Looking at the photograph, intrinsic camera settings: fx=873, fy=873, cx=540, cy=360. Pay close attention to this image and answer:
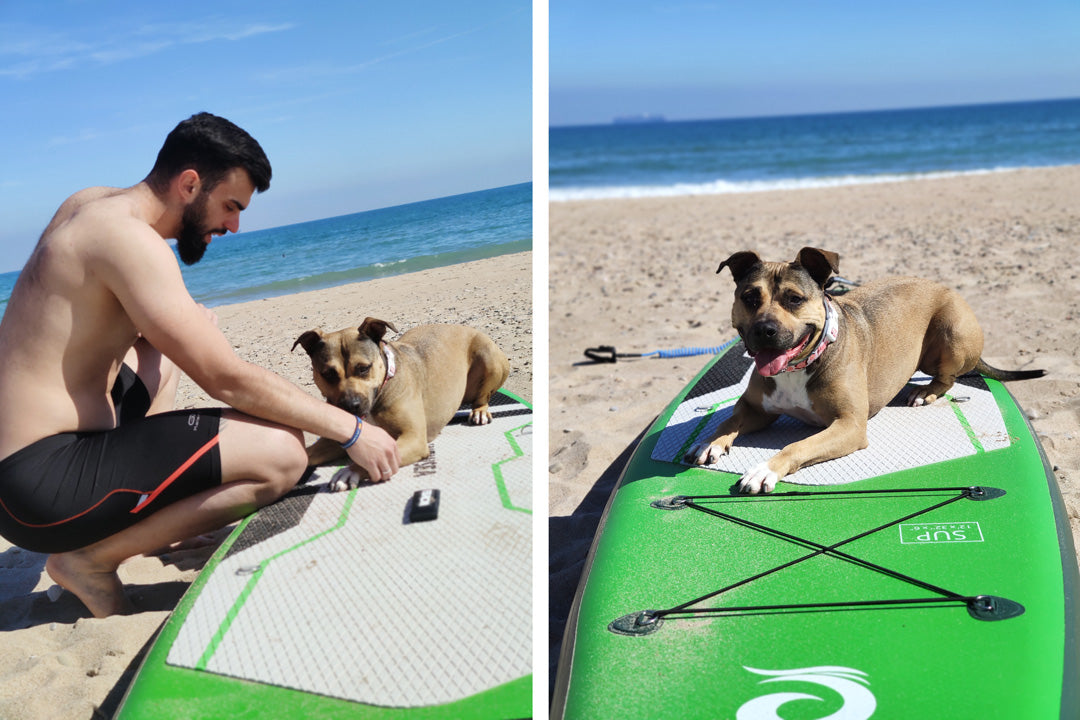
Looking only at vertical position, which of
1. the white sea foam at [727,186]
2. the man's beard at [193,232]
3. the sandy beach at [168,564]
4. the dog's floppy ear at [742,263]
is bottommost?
the sandy beach at [168,564]

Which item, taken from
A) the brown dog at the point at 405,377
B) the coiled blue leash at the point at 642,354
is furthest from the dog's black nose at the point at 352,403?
the coiled blue leash at the point at 642,354

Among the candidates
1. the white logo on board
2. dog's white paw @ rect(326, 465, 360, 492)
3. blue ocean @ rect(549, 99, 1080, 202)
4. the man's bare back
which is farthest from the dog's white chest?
blue ocean @ rect(549, 99, 1080, 202)

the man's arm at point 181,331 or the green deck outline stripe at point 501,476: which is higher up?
the man's arm at point 181,331

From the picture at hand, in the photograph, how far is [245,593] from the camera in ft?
8.89

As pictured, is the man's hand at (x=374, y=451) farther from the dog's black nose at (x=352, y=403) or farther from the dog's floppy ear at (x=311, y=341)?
the dog's floppy ear at (x=311, y=341)

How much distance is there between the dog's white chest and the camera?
3.84m

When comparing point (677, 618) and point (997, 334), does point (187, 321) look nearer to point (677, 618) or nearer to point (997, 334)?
point (677, 618)

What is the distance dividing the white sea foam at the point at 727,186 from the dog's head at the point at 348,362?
64.6ft

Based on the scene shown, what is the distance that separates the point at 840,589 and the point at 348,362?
2.00m

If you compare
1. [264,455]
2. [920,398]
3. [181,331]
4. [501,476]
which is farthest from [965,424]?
[181,331]

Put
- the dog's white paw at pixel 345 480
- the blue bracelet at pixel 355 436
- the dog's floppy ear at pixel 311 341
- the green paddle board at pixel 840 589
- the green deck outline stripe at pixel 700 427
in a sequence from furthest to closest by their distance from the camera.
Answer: the green deck outline stripe at pixel 700 427
the dog's floppy ear at pixel 311 341
the dog's white paw at pixel 345 480
the blue bracelet at pixel 355 436
the green paddle board at pixel 840 589

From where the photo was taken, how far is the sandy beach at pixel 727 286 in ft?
15.8

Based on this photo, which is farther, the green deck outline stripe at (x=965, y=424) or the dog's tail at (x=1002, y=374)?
the dog's tail at (x=1002, y=374)

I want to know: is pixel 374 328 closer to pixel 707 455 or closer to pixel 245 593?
pixel 245 593
